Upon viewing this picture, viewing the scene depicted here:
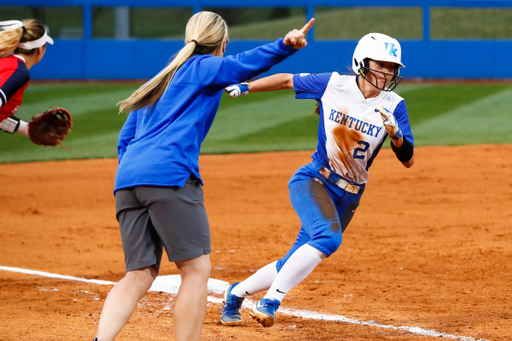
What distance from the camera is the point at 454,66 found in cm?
2223

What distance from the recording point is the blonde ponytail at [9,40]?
3955 millimetres

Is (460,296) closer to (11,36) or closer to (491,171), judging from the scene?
(11,36)

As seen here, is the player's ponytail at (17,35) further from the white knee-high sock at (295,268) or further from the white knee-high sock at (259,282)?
the white knee-high sock at (295,268)

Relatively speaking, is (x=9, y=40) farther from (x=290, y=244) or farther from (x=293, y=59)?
(x=293, y=59)

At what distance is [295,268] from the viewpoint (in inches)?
147

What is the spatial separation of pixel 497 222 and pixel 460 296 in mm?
2331

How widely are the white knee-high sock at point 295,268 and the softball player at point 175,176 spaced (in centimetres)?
75

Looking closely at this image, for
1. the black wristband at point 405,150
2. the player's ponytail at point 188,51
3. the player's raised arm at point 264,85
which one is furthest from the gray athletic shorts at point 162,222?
the black wristband at point 405,150

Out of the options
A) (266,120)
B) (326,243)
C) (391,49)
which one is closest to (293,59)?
(266,120)

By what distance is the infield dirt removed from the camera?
4156 millimetres

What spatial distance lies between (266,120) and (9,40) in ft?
36.3

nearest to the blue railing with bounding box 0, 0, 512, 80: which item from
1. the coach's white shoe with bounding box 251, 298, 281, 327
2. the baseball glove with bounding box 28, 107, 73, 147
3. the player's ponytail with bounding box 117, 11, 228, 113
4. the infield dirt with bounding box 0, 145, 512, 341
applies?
the infield dirt with bounding box 0, 145, 512, 341

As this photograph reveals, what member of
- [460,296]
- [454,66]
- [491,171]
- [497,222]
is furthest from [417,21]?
[460,296]

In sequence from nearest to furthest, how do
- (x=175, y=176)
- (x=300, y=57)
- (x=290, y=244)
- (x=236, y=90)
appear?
(x=175, y=176) → (x=236, y=90) → (x=290, y=244) → (x=300, y=57)
